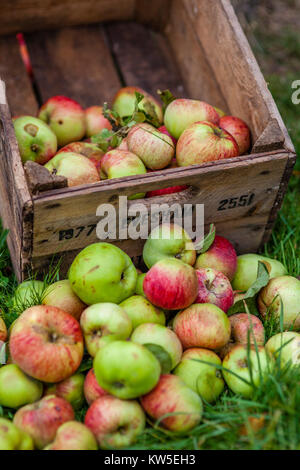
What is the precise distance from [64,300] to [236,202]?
93 centimetres

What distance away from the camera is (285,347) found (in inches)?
86.7

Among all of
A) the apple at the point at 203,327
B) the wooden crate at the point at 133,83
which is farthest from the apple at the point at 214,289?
the wooden crate at the point at 133,83

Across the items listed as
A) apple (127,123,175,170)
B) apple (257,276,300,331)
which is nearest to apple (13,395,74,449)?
apple (257,276,300,331)

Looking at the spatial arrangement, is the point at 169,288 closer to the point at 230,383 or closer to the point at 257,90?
the point at 230,383

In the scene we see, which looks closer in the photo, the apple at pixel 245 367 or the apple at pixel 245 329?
the apple at pixel 245 367

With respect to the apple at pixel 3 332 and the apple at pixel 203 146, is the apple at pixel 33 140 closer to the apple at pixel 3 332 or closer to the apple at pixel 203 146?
the apple at pixel 203 146

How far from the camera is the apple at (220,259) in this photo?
8.25ft

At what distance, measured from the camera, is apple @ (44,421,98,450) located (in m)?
1.81

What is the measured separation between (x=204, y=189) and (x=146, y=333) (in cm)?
74

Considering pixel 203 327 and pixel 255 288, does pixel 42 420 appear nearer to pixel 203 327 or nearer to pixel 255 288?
pixel 203 327

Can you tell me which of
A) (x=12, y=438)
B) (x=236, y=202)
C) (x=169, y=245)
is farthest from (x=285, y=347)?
(x=12, y=438)

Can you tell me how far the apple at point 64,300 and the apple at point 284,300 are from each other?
32.5 inches
